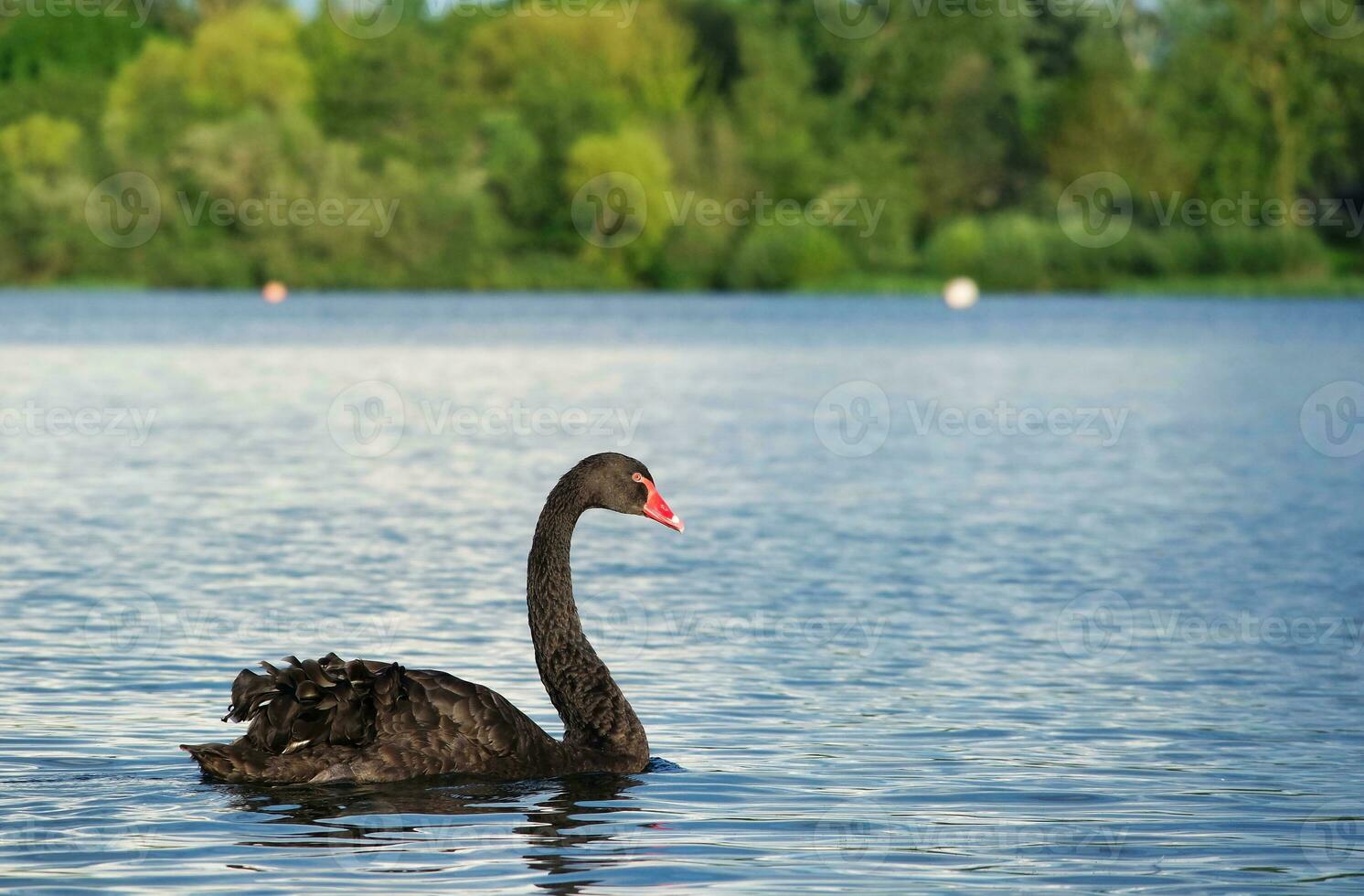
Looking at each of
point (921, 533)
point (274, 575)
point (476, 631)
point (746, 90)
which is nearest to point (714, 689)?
point (476, 631)

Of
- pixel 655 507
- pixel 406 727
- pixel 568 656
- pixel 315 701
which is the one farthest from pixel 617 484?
pixel 315 701

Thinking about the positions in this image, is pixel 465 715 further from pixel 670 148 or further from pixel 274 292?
pixel 670 148

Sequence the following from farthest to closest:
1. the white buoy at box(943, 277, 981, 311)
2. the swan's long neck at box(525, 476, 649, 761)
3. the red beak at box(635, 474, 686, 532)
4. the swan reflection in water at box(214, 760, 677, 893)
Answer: the white buoy at box(943, 277, 981, 311) < the red beak at box(635, 474, 686, 532) < the swan's long neck at box(525, 476, 649, 761) < the swan reflection in water at box(214, 760, 677, 893)

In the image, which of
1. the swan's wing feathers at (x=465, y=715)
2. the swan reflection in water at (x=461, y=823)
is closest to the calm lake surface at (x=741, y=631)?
the swan reflection in water at (x=461, y=823)

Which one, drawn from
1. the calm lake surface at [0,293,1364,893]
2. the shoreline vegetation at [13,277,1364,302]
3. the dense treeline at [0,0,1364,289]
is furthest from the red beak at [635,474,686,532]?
the dense treeline at [0,0,1364,289]

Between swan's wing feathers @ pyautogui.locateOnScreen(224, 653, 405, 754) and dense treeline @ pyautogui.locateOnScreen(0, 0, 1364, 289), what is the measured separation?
8135 cm

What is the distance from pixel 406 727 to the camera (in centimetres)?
899

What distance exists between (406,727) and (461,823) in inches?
23.9

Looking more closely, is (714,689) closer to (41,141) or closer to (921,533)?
(921,533)

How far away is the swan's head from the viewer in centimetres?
1006

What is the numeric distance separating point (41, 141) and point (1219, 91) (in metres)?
53.5

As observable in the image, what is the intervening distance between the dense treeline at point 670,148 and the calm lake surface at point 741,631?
58347 millimetres

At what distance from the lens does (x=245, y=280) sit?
309 feet

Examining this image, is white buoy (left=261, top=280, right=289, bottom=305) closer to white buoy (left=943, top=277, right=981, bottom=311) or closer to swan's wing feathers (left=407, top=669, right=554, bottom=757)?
white buoy (left=943, top=277, right=981, bottom=311)
